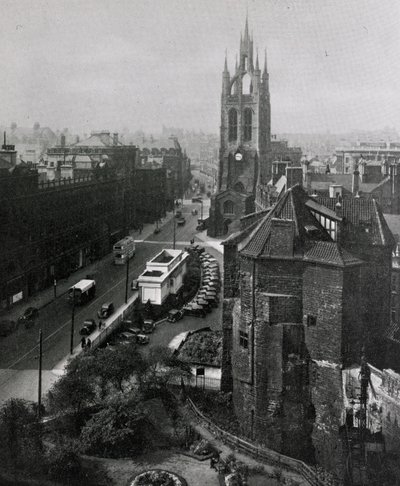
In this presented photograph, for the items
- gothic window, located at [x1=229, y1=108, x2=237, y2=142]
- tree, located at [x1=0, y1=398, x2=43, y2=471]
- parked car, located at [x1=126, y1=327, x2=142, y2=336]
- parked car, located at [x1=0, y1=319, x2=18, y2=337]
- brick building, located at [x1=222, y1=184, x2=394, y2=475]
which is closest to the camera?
tree, located at [x1=0, y1=398, x2=43, y2=471]

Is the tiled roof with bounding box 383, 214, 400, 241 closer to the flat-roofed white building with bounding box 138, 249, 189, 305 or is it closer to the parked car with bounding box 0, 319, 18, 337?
the flat-roofed white building with bounding box 138, 249, 189, 305

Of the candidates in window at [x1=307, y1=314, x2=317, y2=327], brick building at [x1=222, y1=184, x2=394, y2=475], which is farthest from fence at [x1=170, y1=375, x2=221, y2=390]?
window at [x1=307, y1=314, x2=317, y2=327]

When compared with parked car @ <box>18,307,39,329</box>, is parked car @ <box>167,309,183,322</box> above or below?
below

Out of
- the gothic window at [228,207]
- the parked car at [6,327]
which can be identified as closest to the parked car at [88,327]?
the parked car at [6,327]

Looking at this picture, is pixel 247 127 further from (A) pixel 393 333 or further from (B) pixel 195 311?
(A) pixel 393 333

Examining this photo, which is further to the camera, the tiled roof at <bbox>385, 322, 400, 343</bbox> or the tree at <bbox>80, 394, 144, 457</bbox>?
the tiled roof at <bbox>385, 322, 400, 343</bbox>

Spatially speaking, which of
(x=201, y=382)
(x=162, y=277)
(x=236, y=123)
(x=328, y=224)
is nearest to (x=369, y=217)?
(x=328, y=224)

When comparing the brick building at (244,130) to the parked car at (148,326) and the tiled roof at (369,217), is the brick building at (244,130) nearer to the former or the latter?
the parked car at (148,326)
